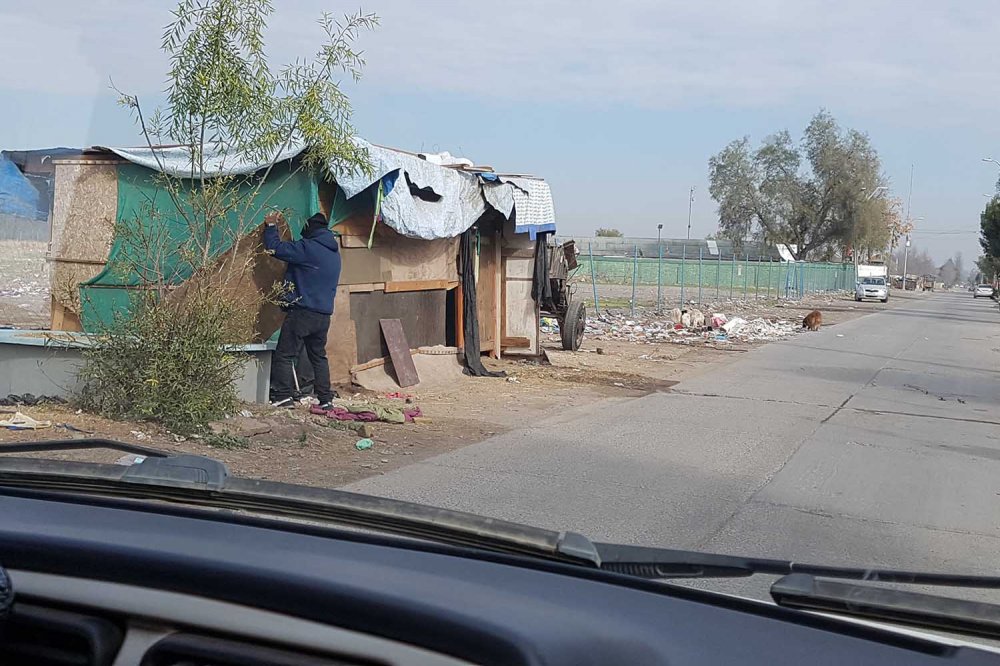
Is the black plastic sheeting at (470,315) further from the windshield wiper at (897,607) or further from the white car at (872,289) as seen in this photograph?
the white car at (872,289)

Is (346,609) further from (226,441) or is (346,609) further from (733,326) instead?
(733,326)

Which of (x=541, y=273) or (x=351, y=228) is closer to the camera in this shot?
(x=351, y=228)

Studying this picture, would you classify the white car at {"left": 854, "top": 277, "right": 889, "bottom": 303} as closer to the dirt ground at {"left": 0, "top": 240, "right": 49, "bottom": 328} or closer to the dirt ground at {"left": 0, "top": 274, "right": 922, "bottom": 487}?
the dirt ground at {"left": 0, "top": 274, "right": 922, "bottom": 487}

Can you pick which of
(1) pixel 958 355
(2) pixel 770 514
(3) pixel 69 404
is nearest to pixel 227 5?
(3) pixel 69 404

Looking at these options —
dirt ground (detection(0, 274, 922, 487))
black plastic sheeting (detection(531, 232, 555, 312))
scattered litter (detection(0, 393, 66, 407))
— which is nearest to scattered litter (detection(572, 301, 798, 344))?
dirt ground (detection(0, 274, 922, 487))

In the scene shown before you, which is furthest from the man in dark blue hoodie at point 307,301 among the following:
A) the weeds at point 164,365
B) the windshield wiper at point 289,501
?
the windshield wiper at point 289,501

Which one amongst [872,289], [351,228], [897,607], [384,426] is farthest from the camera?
[872,289]

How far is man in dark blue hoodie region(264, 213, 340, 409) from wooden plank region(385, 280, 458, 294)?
250cm

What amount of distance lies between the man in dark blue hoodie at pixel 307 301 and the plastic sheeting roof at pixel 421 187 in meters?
0.79

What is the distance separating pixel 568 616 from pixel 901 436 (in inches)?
426

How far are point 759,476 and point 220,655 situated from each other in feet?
25.5

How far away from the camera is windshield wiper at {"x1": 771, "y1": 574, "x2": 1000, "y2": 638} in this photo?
152 cm

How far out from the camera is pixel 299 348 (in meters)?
11.0

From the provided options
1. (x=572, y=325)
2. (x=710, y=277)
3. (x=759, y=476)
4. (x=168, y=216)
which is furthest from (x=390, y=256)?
(x=710, y=277)
